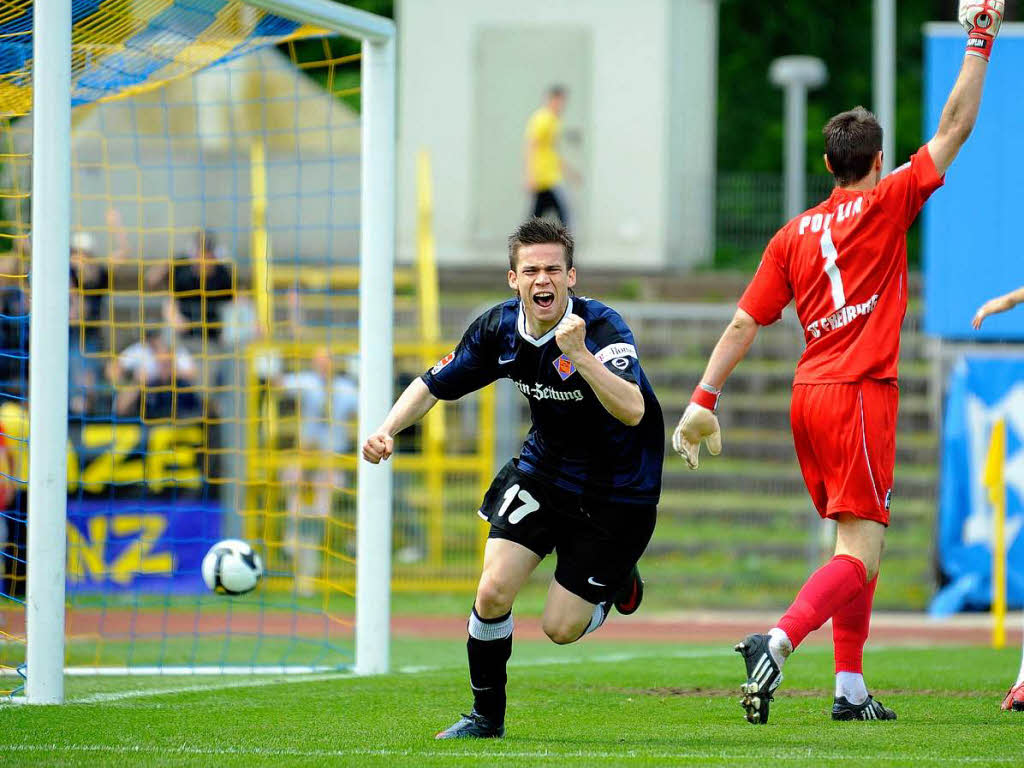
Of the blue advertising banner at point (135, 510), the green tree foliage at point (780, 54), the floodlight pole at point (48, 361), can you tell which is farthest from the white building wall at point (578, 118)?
the floodlight pole at point (48, 361)

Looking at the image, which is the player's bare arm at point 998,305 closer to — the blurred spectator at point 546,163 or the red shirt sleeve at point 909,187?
the red shirt sleeve at point 909,187

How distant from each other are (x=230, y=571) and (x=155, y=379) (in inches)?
246

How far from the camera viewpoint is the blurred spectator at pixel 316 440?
46.0ft

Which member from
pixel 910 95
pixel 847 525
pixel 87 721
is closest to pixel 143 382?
pixel 87 721

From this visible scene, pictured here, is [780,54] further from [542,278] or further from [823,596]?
[823,596]

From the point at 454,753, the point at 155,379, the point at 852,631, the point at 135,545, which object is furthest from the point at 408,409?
the point at 155,379

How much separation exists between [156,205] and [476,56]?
4926mm

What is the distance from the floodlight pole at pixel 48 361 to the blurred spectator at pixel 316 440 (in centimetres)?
703

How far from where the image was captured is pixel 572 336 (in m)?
5.21

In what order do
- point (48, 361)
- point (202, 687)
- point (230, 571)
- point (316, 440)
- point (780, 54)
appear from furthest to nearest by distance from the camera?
1. point (780, 54)
2. point (316, 440)
3. point (230, 571)
4. point (202, 687)
5. point (48, 361)

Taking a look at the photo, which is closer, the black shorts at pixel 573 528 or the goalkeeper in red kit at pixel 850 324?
the goalkeeper in red kit at pixel 850 324

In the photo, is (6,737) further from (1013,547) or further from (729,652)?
(1013,547)

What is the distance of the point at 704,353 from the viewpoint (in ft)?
56.4

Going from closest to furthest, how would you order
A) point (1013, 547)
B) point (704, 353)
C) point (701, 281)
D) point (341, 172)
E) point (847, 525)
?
1. point (847, 525)
2. point (1013, 547)
3. point (704, 353)
4. point (701, 281)
5. point (341, 172)
